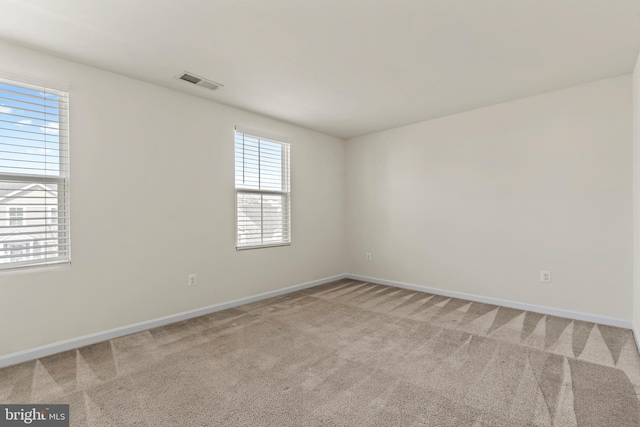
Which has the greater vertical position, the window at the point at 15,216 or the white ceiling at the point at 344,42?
the white ceiling at the point at 344,42

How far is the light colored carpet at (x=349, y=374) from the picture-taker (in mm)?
1736

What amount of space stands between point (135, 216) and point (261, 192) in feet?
5.16

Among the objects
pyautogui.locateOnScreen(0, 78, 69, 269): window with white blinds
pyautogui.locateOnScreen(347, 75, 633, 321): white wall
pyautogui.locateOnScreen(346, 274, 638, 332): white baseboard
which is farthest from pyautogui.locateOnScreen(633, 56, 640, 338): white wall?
pyautogui.locateOnScreen(0, 78, 69, 269): window with white blinds

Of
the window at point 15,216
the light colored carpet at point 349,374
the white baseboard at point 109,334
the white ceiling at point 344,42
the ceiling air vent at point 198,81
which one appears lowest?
the light colored carpet at point 349,374

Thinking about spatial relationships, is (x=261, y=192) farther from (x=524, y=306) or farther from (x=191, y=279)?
(x=524, y=306)

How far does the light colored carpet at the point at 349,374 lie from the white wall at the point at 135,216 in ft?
1.12

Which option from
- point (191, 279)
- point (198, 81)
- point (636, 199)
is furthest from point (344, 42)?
point (636, 199)

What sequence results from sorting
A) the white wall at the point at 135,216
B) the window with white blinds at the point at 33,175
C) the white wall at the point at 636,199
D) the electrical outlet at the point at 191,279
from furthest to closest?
1. the electrical outlet at the point at 191,279
2. the white wall at the point at 636,199
3. the white wall at the point at 135,216
4. the window with white blinds at the point at 33,175

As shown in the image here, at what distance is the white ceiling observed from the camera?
6.49ft

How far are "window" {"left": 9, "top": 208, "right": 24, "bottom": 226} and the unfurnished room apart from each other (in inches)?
0.6

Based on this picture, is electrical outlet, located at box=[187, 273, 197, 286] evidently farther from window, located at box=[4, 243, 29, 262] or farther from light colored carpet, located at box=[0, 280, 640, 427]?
window, located at box=[4, 243, 29, 262]

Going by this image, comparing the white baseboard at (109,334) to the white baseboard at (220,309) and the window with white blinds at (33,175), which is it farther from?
the window with white blinds at (33,175)

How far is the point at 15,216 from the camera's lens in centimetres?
235

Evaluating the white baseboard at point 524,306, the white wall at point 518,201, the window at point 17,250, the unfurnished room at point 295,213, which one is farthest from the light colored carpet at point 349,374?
the window at point 17,250
